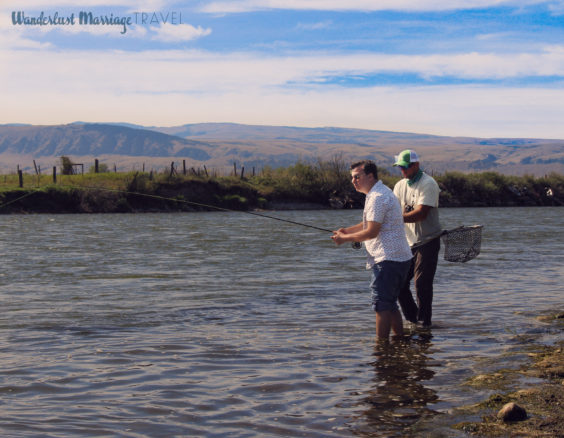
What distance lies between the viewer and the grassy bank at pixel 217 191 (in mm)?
53500

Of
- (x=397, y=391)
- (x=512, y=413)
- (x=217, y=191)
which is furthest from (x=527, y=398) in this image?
(x=217, y=191)

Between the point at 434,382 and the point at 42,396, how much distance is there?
3136 mm

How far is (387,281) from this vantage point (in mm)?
7129

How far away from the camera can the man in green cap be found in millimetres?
7910

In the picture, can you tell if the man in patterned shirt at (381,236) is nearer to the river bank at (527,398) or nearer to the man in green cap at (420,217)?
the man in green cap at (420,217)

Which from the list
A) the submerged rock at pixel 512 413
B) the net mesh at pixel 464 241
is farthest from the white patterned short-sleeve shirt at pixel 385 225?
the submerged rock at pixel 512 413

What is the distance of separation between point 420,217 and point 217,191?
54.9m

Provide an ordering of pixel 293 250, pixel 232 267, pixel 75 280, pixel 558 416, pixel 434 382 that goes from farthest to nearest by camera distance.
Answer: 1. pixel 293 250
2. pixel 232 267
3. pixel 75 280
4. pixel 434 382
5. pixel 558 416

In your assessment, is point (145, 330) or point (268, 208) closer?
point (145, 330)

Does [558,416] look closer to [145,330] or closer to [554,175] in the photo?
[145,330]

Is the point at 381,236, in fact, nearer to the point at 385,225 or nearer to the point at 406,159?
the point at 385,225

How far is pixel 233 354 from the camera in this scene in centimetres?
759

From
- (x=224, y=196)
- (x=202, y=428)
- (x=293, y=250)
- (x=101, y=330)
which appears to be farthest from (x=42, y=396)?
(x=224, y=196)

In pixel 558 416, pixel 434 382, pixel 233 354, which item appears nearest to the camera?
pixel 558 416
